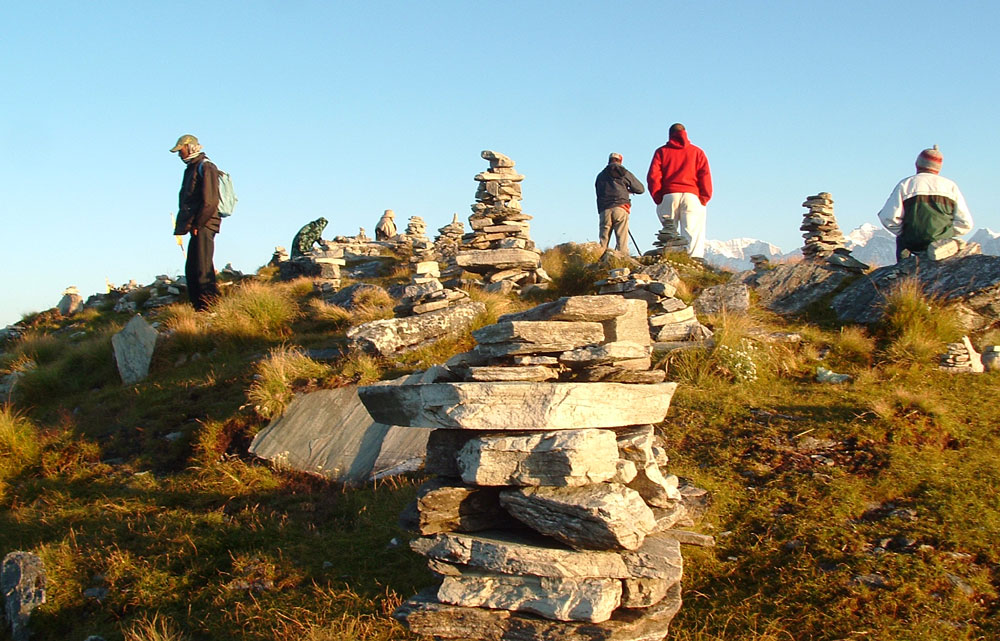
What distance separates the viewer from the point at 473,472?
4.40 meters

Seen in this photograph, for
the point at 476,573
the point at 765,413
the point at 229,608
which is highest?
the point at 765,413

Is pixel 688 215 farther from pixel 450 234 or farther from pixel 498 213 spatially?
pixel 450 234

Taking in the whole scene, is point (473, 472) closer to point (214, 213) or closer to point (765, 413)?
point (765, 413)

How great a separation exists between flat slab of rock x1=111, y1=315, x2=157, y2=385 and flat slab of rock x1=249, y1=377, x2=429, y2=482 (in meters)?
3.57

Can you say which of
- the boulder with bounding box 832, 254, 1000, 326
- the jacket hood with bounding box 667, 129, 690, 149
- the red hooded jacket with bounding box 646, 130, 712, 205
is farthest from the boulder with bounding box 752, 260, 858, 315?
the jacket hood with bounding box 667, 129, 690, 149

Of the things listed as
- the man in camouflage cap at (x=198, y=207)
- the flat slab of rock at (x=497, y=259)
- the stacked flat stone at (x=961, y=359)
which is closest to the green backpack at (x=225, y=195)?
the man in camouflage cap at (x=198, y=207)

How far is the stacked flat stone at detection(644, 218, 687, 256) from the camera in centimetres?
1346

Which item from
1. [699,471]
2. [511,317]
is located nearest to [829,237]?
[699,471]

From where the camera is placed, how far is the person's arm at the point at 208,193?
11.6 meters

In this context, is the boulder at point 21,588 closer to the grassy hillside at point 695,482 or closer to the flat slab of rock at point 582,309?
the grassy hillside at point 695,482

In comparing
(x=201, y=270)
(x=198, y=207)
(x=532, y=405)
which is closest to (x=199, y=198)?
(x=198, y=207)

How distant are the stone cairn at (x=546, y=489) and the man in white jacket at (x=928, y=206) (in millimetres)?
7244

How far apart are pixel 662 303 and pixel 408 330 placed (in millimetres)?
3527

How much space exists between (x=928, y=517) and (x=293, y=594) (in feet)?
15.2
